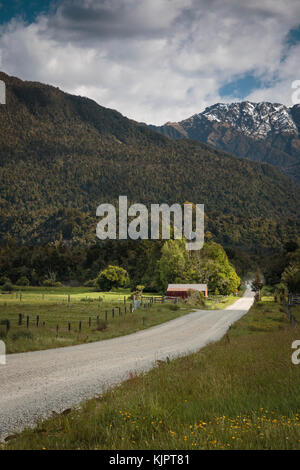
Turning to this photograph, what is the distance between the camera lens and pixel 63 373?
14148 mm

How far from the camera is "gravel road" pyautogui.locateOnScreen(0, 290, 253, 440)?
934cm

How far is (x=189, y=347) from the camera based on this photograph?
71.2ft

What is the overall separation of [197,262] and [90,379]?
3510 inches

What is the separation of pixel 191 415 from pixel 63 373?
26.5ft

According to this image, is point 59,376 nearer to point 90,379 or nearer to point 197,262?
point 90,379

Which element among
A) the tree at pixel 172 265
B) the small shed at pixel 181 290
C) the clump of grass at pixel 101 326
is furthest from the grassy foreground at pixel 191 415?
the tree at pixel 172 265

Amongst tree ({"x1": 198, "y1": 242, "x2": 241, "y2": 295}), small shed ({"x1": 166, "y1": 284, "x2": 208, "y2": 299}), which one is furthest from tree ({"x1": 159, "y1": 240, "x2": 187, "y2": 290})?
small shed ({"x1": 166, "y1": 284, "x2": 208, "y2": 299})

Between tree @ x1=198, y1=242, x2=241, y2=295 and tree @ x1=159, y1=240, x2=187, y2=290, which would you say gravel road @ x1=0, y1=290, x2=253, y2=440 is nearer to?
tree @ x1=159, y1=240, x2=187, y2=290

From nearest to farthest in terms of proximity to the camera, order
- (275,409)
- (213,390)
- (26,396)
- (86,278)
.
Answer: (275,409) → (213,390) → (26,396) → (86,278)

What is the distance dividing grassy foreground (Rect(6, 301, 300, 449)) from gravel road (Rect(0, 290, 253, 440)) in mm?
1285

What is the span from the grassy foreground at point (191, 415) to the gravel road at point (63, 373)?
128 centimetres

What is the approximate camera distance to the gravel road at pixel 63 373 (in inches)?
368

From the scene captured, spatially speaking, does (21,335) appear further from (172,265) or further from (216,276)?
(216,276)
